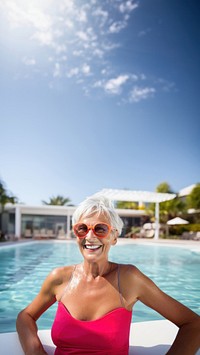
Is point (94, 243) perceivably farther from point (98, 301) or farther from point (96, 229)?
point (98, 301)

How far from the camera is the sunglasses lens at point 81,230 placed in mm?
1548

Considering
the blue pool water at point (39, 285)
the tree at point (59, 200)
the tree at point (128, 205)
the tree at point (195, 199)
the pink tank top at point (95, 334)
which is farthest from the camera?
the tree at point (59, 200)

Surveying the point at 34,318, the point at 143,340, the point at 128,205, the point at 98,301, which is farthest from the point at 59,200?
the point at 98,301

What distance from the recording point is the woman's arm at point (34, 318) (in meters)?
1.53

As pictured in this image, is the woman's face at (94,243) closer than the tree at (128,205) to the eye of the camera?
Yes

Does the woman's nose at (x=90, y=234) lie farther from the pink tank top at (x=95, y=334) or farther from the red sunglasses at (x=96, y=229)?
the pink tank top at (x=95, y=334)

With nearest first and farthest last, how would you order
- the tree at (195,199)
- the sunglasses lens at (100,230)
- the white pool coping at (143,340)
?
the sunglasses lens at (100,230), the white pool coping at (143,340), the tree at (195,199)

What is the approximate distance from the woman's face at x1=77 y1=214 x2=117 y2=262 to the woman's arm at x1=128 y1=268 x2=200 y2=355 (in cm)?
19

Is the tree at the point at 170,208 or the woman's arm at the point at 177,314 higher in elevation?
the tree at the point at 170,208

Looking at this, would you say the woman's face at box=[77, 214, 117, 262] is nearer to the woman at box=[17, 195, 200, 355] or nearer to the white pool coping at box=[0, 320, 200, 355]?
the woman at box=[17, 195, 200, 355]

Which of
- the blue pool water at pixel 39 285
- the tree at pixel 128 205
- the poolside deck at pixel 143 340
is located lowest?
the blue pool water at pixel 39 285

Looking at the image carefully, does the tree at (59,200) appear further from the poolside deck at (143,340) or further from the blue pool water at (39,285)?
the poolside deck at (143,340)

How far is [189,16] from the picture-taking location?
2131 centimetres

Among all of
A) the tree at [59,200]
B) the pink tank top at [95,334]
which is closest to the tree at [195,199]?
the tree at [59,200]
